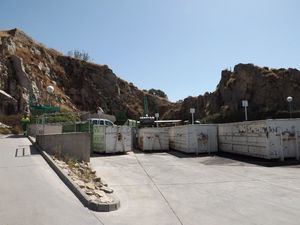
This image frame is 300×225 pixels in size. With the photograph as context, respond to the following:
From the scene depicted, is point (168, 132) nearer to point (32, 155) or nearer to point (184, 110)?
point (32, 155)

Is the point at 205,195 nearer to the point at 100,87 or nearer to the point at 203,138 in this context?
the point at 203,138

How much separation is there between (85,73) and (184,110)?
26.1 m

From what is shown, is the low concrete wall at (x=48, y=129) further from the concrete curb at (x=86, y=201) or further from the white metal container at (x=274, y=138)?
the concrete curb at (x=86, y=201)

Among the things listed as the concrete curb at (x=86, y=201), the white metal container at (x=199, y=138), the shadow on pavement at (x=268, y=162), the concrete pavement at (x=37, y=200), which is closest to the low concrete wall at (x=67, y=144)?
the concrete pavement at (x=37, y=200)

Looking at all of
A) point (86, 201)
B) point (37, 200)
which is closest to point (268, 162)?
point (86, 201)

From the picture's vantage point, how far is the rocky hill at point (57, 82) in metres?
54.2

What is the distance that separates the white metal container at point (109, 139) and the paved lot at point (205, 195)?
6625 mm

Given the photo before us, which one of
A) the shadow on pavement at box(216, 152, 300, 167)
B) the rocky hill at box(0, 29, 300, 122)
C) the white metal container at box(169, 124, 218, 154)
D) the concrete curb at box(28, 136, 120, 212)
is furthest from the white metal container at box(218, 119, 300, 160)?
the rocky hill at box(0, 29, 300, 122)

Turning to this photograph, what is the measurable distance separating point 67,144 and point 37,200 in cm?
862

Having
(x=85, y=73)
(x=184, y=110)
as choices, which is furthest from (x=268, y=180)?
(x=184, y=110)

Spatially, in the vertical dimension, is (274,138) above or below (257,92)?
below

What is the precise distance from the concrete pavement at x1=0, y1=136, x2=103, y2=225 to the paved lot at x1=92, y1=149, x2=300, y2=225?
0.68 m

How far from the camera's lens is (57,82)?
72875 mm

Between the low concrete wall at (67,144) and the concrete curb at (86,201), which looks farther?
the low concrete wall at (67,144)
